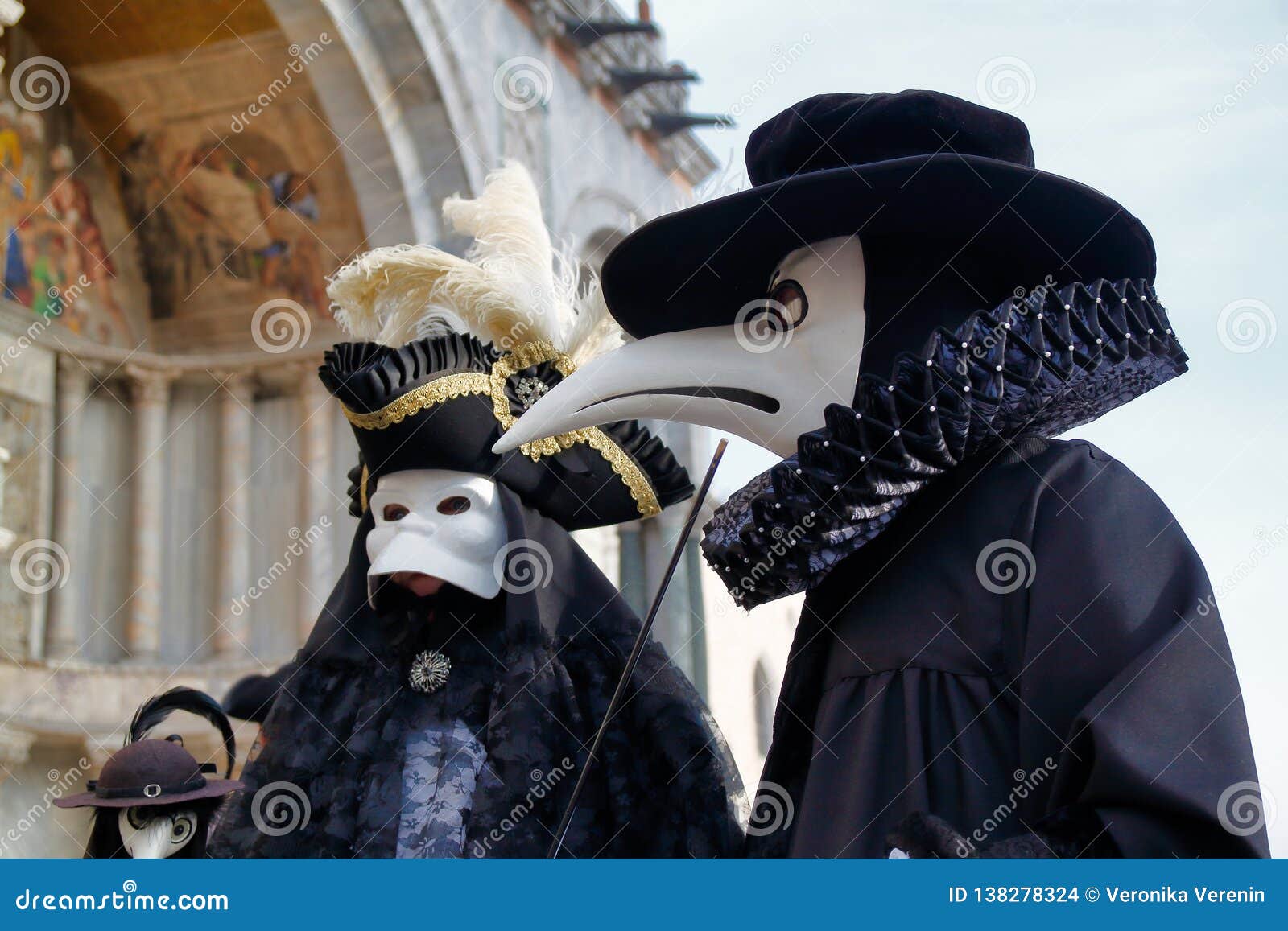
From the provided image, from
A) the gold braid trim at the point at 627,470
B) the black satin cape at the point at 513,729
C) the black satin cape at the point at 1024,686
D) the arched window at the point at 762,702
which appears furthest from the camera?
the arched window at the point at 762,702

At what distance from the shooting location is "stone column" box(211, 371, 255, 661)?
8383 millimetres

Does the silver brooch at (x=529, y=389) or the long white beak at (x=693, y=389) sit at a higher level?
the silver brooch at (x=529, y=389)

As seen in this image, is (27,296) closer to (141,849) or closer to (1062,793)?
(141,849)

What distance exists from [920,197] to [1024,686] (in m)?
0.67

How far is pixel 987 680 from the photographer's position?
1.83m

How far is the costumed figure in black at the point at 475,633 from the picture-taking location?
273cm

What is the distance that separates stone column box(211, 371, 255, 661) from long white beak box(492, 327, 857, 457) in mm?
6547

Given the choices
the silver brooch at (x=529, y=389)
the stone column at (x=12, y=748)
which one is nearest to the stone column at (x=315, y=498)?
the stone column at (x=12, y=748)

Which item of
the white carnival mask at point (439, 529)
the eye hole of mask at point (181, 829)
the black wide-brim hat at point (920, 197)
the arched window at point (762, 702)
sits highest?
the black wide-brim hat at point (920, 197)

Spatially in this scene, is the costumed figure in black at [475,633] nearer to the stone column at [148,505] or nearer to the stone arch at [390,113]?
the stone arch at [390,113]

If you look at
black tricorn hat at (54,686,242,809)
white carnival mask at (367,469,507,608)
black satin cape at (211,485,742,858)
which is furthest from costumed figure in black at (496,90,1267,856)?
black tricorn hat at (54,686,242,809)

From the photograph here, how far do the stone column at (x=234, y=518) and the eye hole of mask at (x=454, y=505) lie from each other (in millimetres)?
5673

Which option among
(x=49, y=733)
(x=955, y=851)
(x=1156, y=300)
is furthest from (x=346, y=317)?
(x=49, y=733)

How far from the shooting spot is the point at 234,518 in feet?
27.9
